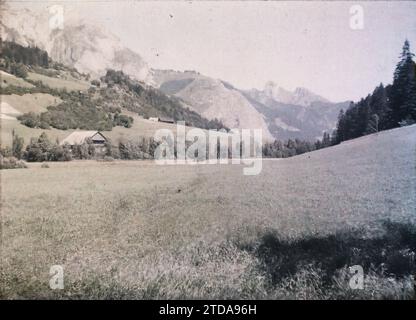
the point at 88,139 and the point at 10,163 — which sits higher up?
A: the point at 88,139

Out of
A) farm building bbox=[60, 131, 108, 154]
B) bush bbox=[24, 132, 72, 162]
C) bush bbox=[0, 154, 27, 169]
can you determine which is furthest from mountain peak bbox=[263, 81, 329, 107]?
bush bbox=[0, 154, 27, 169]

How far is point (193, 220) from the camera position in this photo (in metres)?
9.91

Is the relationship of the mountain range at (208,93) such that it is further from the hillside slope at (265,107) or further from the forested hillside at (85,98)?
the forested hillside at (85,98)

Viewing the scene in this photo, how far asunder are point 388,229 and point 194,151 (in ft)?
20.5

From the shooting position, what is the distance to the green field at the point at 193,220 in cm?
768

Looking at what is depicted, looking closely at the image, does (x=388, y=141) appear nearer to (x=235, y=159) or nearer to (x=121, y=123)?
(x=235, y=159)

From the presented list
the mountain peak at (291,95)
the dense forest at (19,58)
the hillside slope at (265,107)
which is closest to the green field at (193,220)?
the hillside slope at (265,107)

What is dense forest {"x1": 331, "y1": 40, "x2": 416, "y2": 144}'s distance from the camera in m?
11.0

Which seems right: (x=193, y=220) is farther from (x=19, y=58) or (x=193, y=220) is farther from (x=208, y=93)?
(x=19, y=58)

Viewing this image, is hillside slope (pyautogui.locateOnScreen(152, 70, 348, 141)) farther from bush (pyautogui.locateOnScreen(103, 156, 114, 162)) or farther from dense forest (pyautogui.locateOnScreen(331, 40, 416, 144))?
bush (pyautogui.locateOnScreen(103, 156, 114, 162))

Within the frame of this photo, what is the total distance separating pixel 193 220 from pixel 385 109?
855 cm

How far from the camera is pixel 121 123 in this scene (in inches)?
516

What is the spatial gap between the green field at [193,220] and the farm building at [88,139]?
26.5 inches

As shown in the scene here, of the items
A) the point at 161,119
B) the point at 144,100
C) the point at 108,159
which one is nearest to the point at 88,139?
the point at 108,159
